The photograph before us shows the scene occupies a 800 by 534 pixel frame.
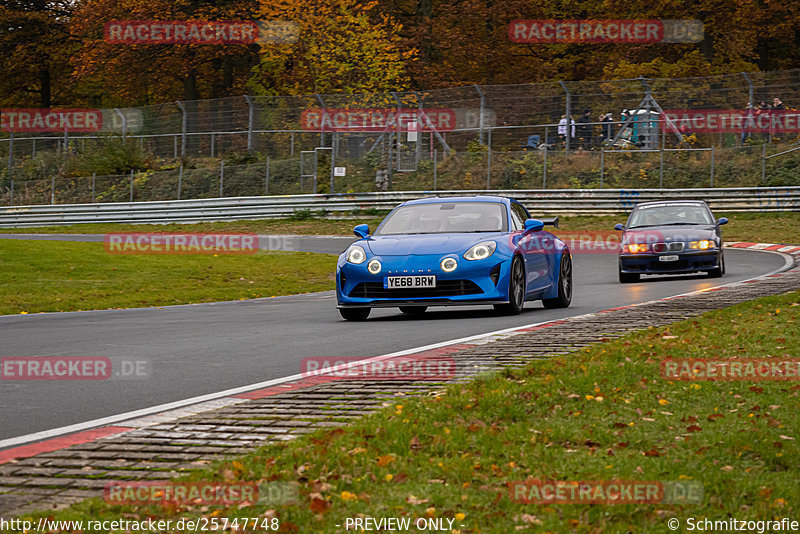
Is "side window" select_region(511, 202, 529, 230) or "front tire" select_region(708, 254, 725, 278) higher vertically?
"side window" select_region(511, 202, 529, 230)

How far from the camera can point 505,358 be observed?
9102mm

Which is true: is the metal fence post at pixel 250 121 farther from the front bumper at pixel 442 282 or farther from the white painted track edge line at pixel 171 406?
the white painted track edge line at pixel 171 406

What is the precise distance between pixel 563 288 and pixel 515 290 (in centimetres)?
187

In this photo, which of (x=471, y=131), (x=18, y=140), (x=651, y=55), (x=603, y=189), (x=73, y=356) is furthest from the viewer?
(x=651, y=55)

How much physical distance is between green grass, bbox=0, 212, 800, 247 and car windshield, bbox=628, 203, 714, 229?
31.3ft

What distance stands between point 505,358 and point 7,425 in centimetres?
392

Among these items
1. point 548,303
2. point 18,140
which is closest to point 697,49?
point 18,140

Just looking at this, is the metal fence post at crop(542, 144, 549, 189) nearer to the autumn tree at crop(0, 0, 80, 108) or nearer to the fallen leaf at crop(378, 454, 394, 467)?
the fallen leaf at crop(378, 454, 394, 467)

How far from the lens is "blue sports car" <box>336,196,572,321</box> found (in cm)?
1316

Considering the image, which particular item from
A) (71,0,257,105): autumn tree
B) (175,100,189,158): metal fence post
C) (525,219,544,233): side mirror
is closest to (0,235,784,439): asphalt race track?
(525,219,544,233): side mirror

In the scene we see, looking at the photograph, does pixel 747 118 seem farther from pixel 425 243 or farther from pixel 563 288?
pixel 425 243

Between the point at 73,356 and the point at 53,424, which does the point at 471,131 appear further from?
the point at 53,424

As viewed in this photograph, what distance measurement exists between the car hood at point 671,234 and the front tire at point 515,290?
751 cm

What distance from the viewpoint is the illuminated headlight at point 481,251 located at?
43.3 ft
